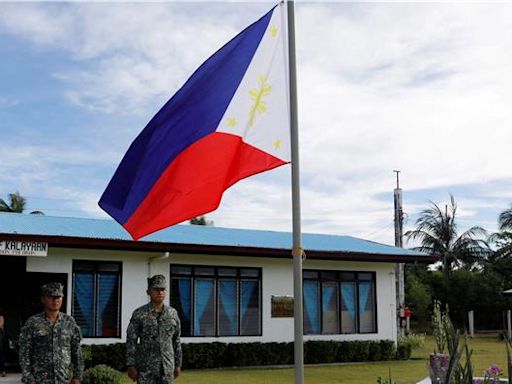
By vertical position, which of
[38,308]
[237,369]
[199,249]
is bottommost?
[237,369]

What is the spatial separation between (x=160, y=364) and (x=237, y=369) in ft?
39.3

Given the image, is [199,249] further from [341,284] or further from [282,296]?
[341,284]

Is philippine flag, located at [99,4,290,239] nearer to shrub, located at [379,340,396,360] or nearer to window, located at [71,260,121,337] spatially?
window, located at [71,260,121,337]

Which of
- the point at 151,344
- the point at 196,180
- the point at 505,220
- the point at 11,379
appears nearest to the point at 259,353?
the point at 11,379

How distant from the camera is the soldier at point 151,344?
7.45 m

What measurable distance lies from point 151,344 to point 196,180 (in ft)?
6.08

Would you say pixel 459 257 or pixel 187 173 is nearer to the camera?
pixel 187 173

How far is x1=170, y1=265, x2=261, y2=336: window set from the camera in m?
19.7

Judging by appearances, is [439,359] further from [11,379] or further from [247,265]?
[247,265]

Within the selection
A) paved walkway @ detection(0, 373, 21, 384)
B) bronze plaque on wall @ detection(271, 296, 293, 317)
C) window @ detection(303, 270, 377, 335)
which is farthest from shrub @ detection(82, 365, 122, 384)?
window @ detection(303, 270, 377, 335)

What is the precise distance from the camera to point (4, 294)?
22.0m

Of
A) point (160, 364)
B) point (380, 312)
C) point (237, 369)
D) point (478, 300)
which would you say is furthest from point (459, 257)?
point (160, 364)

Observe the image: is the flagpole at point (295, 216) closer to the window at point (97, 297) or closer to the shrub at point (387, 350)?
the window at point (97, 297)

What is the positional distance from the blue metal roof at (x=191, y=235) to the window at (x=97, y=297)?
80 centimetres
